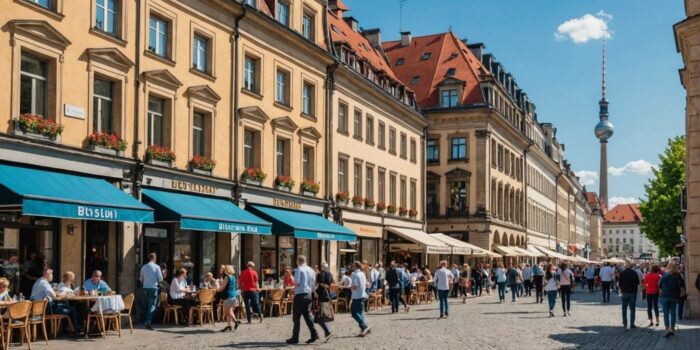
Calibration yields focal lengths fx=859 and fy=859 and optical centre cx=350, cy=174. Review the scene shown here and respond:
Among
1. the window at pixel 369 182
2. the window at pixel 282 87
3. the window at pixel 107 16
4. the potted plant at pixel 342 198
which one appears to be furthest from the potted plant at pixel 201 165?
the window at pixel 369 182

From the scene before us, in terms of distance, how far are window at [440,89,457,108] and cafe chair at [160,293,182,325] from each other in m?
41.3

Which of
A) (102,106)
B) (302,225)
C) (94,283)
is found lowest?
(94,283)

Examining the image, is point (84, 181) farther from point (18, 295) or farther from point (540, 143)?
point (540, 143)

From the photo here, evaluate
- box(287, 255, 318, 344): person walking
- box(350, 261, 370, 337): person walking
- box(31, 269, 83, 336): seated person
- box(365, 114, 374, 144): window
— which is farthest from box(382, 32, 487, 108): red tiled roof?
box(31, 269, 83, 336): seated person

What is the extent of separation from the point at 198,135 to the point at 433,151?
36.6 m

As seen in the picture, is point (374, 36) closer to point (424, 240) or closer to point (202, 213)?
point (424, 240)

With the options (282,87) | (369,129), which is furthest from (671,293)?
(369,129)

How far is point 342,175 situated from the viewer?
39.3 meters

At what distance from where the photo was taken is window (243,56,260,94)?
99.9 feet

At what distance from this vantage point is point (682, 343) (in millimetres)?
18609

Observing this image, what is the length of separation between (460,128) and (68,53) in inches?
1695

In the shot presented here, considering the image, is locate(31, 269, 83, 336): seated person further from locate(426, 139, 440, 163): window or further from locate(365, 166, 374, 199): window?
locate(426, 139, 440, 163): window

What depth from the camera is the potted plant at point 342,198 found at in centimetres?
3791

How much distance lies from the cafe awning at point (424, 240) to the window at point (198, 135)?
17259 mm
